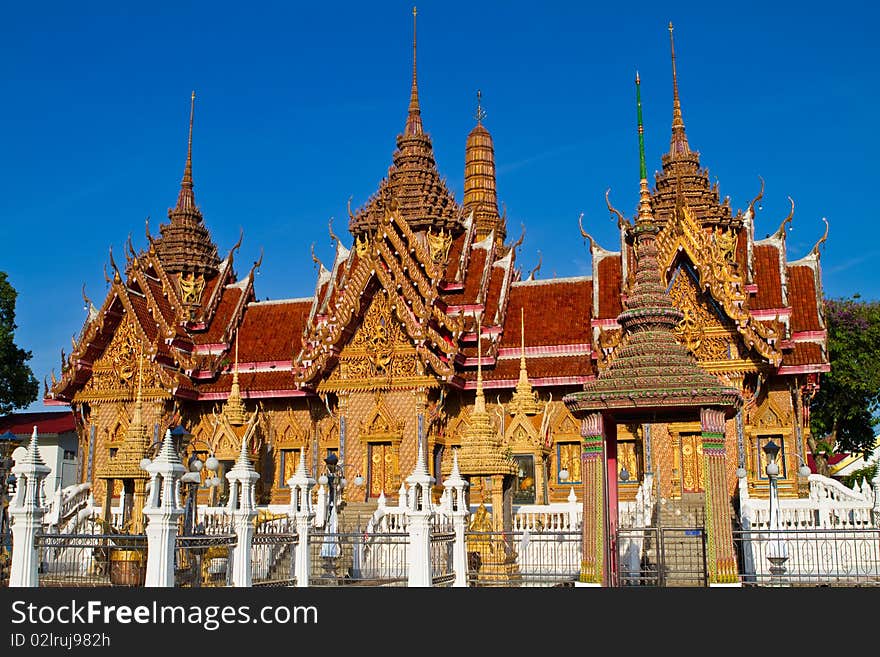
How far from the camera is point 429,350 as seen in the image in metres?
24.6

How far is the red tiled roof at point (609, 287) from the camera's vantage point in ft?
82.5

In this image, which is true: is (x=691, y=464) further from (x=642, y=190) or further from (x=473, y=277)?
(x=642, y=190)

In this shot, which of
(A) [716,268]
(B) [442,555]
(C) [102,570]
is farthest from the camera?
(A) [716,268]

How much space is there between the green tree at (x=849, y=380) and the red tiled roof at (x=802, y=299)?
272 inches

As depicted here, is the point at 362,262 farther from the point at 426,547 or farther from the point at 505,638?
the point at 505,638

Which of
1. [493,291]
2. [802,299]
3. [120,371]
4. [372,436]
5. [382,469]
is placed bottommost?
[382,469]

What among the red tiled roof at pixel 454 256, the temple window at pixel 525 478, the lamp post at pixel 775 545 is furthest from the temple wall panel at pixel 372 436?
the lamp post at pixel 775 545

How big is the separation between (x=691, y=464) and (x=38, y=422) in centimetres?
2749

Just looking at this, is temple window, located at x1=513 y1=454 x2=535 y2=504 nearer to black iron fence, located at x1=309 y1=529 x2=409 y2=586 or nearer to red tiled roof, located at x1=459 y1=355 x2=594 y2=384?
red tiled roof, located at x1=459 y1=355 x2=594 y2=384

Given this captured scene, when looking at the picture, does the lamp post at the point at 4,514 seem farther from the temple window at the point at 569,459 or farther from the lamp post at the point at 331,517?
the temple window at the point at 569,459

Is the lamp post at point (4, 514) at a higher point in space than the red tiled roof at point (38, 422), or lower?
lower

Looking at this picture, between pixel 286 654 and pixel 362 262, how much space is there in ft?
60.2

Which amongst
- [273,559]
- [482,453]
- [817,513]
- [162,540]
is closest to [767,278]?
[817,513]

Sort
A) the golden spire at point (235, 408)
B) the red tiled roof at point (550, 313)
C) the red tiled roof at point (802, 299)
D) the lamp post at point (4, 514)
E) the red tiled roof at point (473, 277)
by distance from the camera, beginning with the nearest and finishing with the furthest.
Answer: the lamp post at point (4, 514)
the red tiled roof at point (802, 299)
the golden spire at point (235, 408)
the red tiled roof at point (550, 313)
the red tiled roof at point (473, 277)
